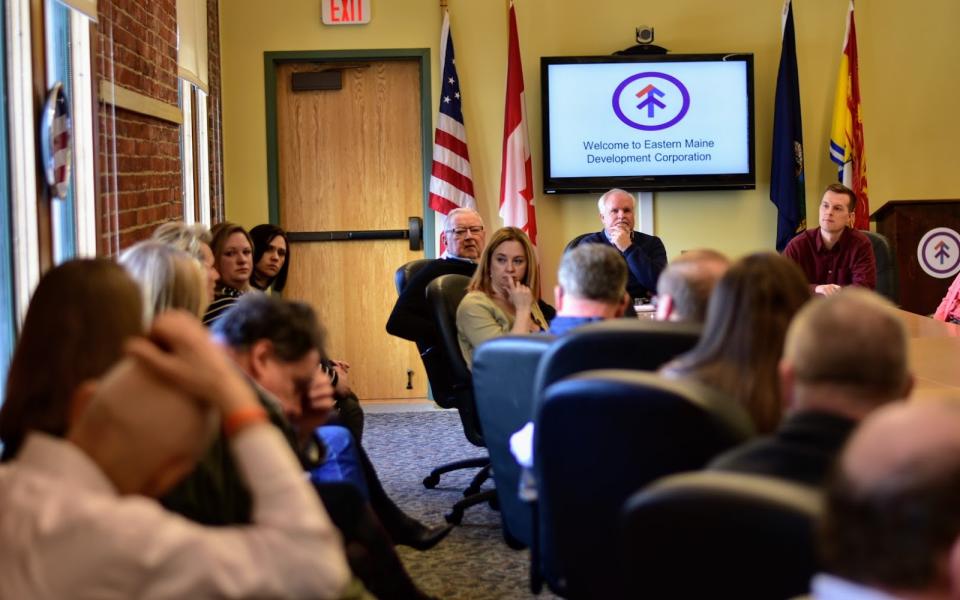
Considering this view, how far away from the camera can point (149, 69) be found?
5191 mm

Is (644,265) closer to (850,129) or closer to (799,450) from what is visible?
(850,129)

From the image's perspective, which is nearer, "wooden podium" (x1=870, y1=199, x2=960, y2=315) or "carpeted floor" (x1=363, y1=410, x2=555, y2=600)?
"carpeted floor" (x1=363, y1=410, x2=555, y2=600)

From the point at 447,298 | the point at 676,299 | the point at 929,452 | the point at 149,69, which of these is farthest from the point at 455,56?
the point at 929,452

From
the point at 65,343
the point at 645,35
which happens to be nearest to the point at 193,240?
the point at 65,343

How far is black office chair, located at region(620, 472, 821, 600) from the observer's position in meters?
1.19

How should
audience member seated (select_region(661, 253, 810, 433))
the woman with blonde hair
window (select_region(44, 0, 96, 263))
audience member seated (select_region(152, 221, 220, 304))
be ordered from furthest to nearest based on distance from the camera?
window (select_region(44, 0, 96, 263)) → audience member seated (select_region(152, 221, 220, 304)) → the woman with blonde hair → audience member seated (select_region(661, 253, 810, 433))

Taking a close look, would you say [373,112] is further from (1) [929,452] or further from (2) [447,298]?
(1) [929,452]

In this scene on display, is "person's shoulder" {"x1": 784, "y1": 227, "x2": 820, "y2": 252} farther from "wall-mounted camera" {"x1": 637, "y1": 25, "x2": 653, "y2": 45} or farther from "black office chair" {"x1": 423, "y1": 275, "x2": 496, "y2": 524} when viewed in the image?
A: "black office chair" {"x1": 423, "y1": 275, "x2": 496, "y2": 524}

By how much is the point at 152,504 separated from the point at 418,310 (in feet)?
11.4

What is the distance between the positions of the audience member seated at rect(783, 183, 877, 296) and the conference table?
0.51m

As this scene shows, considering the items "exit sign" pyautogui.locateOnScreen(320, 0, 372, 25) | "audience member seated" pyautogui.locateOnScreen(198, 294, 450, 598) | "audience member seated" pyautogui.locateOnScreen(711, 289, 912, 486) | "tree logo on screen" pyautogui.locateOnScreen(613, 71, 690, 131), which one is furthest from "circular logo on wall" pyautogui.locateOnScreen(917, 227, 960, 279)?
"audience member seated" pyautogui.locateOnScreen(711, 289, 912, 486)

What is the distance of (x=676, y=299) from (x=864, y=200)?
471 cm

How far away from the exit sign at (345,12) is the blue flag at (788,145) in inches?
97.9

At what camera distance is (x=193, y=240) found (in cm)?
402
